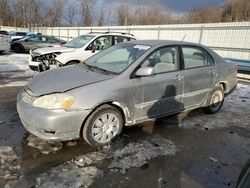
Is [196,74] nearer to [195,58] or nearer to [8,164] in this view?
[195,58]

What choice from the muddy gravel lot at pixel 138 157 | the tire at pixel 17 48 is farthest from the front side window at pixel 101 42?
the tire at pixel 17 48

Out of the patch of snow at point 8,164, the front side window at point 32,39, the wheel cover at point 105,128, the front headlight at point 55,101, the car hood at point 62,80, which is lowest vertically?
the patch of snow at point 8,164

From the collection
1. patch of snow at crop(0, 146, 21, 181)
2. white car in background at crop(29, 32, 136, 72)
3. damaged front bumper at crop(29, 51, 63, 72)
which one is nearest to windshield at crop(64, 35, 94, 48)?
white car in background at crop(29, 32, 136, 72)

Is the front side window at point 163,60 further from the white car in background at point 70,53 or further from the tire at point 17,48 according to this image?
the tire at point 17,48

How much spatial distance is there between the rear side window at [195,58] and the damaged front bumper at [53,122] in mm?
2316

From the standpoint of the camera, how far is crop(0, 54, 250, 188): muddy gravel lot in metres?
2.90

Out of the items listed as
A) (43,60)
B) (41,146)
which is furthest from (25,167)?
(43,60)

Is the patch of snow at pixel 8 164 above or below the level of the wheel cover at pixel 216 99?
below

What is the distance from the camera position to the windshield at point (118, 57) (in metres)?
4.05

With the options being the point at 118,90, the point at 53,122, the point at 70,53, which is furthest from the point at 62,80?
the point at 70,53

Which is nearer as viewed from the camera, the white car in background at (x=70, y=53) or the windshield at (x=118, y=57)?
the windshield at (x=118, y=57)

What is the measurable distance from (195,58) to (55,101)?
2951 millimetres

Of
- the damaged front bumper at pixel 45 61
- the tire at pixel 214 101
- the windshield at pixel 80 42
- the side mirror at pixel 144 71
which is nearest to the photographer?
the side mirror at pixel 144 71

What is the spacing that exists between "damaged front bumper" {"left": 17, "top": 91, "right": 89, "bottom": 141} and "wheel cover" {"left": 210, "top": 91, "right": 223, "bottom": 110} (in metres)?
3.13
